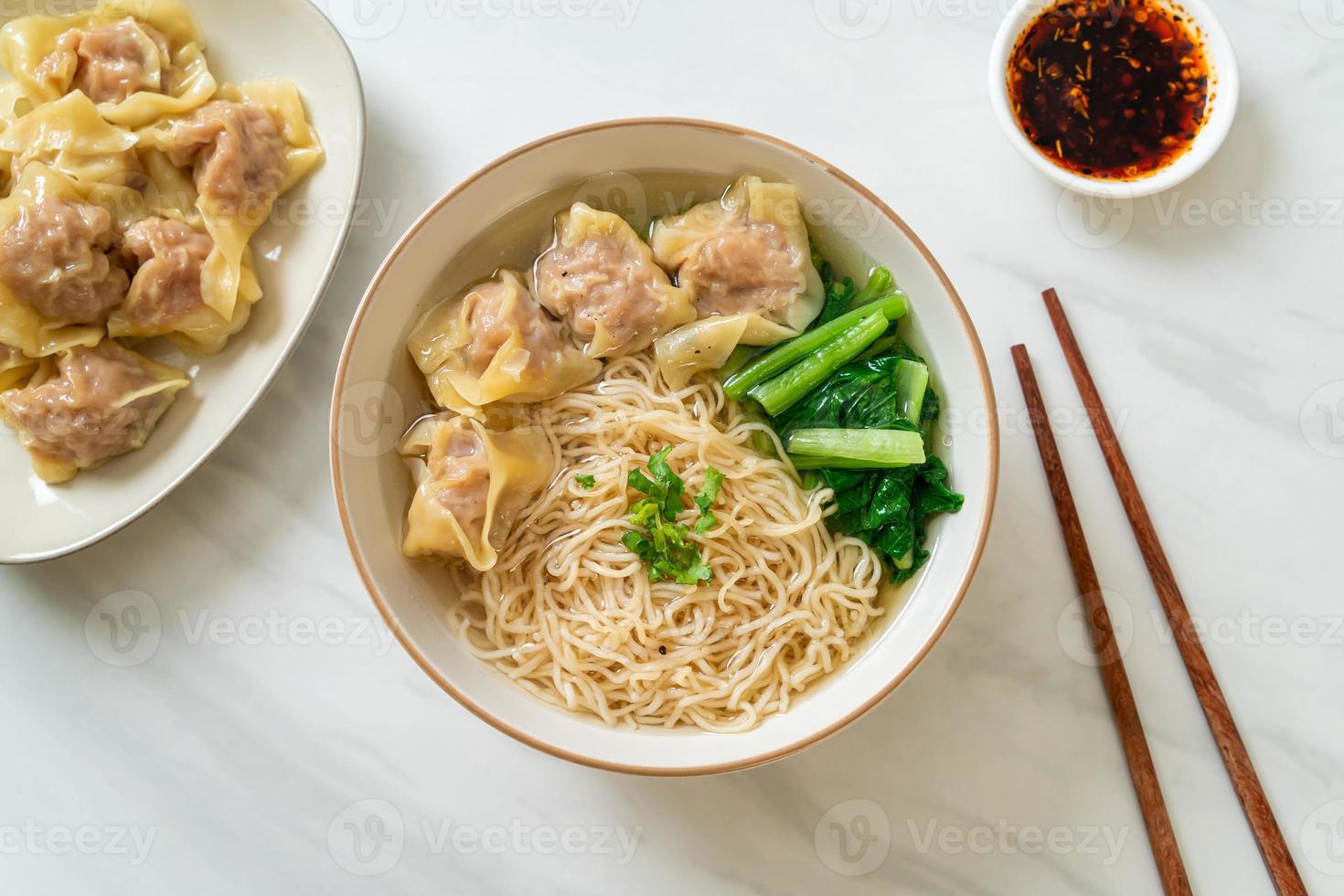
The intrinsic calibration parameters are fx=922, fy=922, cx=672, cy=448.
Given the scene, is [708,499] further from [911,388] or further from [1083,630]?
[1083,630]

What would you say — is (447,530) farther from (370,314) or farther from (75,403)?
(75,403)

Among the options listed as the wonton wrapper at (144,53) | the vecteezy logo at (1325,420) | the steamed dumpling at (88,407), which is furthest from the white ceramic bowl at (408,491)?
the vecteezy logo at (1325,420)

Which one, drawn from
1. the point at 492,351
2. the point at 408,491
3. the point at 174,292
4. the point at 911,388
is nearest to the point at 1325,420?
the point at 911,388

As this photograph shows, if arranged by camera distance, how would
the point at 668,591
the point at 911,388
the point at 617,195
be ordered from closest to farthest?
the point at 911,388, the point at 668,591, the point at 617,195

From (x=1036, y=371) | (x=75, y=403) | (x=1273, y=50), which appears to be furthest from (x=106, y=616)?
(x=1273, y=50)

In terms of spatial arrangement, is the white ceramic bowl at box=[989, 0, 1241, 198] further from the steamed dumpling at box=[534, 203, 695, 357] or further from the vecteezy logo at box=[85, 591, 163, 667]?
the vecteezy logo at box=[85, 591, 163, 667]

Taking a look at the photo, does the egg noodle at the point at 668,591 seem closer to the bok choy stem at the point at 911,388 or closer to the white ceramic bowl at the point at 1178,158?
the bok choy stem at the point at 911,388
